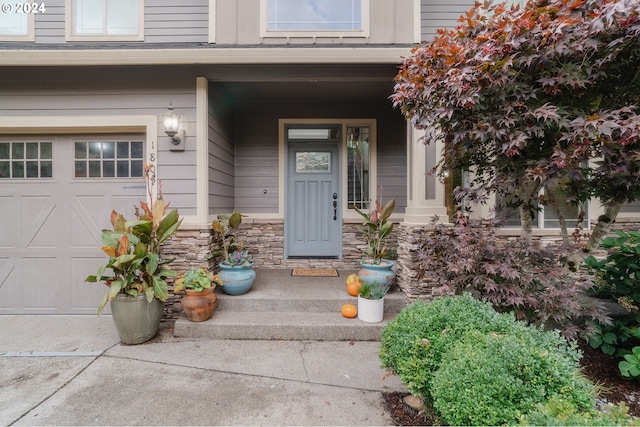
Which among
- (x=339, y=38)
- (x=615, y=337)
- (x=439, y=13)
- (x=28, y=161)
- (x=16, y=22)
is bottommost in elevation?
(x=615, y=337)

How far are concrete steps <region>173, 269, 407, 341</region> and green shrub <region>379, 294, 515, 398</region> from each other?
1.07 metres

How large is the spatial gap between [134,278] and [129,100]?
2.15m

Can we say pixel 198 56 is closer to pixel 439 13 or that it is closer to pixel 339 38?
pixel 339 38

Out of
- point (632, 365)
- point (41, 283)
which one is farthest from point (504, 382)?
point (41, 283)

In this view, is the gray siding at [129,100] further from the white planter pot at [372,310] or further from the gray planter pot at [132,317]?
the white planter pot at [372,310]

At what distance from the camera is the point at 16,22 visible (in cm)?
365

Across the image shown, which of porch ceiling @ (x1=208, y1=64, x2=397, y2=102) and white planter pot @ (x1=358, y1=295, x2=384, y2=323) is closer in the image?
white planter pot @ (x1=358, y1=295, x2=384, y2=323)

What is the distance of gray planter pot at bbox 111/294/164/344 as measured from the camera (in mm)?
2838

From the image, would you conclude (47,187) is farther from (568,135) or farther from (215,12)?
(568,135)

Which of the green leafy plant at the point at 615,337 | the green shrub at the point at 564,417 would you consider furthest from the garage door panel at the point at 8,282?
the green leafy plant at the point at 615,337

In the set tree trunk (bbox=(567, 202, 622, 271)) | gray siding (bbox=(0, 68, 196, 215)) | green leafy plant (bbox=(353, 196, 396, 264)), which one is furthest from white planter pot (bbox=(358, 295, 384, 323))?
gray siding (bbox=(0, 68, 196, 215))

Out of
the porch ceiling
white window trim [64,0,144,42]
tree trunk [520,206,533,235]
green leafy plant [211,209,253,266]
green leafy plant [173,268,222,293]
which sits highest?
white window trim [64,0,144,42]

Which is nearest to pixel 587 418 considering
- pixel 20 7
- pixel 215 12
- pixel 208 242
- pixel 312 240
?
pixel 208 242

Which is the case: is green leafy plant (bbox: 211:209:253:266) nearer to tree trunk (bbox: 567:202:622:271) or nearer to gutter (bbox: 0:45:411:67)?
gutter (bbox: 0:45:411:67)
